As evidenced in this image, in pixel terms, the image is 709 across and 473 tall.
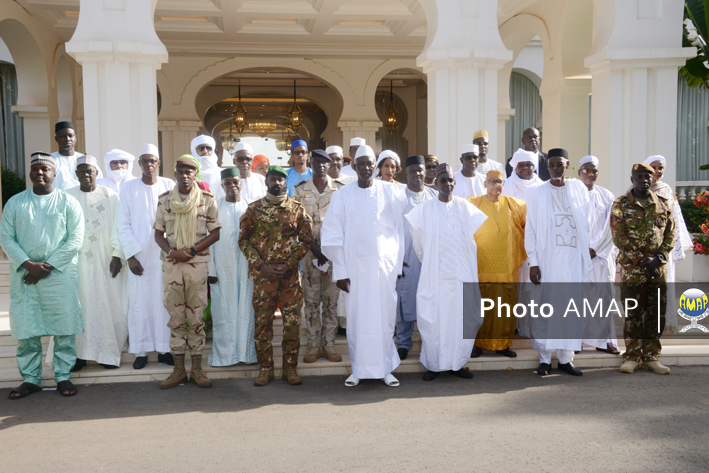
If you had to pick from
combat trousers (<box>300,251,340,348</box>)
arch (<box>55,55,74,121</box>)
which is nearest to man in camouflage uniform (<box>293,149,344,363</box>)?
combat trousers (<box>300,251,340,348</box>)

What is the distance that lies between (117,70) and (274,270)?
358 centimetres

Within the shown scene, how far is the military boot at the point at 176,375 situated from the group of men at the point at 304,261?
0.6 inches

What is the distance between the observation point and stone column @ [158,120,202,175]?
500 inches

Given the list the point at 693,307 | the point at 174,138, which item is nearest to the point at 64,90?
the point at 174,138

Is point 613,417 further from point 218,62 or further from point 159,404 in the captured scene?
point 218,62

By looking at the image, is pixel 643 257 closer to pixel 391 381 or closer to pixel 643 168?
pixel 643 168

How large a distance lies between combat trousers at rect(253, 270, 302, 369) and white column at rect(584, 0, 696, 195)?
186 inches

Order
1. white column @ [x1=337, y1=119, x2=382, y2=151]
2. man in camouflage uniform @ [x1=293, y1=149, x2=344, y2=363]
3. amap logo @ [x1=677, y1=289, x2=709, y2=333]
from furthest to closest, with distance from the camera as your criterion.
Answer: white column @ [x1=337, y1=119, x2=382, y2=151] < amap logo @ [x1=677, y1=289, x2=709, y2=333] < man in camouflage uniform @ [x1=293, y1=149, x2=344, y2=363]

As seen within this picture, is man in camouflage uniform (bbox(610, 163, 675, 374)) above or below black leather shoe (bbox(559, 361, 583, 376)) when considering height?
above

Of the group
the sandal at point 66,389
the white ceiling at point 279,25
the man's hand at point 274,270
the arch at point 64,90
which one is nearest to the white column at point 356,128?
the white ceiling at point 279,25

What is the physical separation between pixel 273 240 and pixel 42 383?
2.33 m

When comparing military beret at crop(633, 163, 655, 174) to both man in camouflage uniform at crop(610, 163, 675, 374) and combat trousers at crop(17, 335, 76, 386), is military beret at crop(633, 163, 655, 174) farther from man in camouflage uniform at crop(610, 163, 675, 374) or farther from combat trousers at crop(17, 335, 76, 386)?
combat trousers at crop(17, 335, 76, 386)

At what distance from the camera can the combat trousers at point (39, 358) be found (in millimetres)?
4770

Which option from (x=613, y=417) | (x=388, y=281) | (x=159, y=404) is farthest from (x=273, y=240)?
(x=613, y=417)
